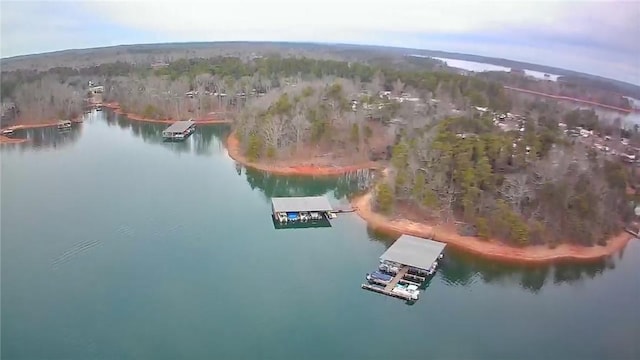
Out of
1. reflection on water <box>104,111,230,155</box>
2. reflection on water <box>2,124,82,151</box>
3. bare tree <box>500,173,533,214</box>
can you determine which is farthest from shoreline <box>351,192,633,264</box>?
reflection on water <box>2,124,82,151</box>

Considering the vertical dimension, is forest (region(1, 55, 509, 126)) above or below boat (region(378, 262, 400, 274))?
above

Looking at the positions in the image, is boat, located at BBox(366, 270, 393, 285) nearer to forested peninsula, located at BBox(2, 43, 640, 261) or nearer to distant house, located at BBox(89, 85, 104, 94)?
forested peninsula, located at BBox(2, 43, 640, 261)

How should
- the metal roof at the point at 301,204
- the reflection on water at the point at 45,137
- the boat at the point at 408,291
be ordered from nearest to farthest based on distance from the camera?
the boat at the point at 408,291
the metal roof at the point at 301,204
the reflection on water at the point at 45,137

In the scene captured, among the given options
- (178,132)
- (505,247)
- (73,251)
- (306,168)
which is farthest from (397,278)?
(178,132)

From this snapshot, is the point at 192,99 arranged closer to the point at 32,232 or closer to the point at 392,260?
the point at 32,232

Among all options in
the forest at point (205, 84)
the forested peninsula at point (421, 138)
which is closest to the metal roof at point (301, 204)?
the forested peninsula at point (421, 138)

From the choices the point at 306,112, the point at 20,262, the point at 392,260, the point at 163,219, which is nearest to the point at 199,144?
the point at 306,112

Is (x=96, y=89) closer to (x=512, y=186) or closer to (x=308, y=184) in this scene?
(x=308, y=184)

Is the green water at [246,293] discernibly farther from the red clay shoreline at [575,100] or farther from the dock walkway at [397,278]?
the red clay shoreline at [575,100]
